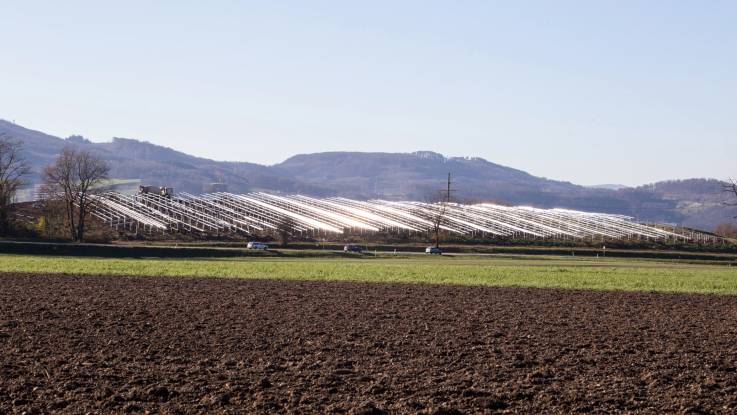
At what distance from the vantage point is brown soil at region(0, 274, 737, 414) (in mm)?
A: 17141

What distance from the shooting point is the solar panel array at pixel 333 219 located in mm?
100088

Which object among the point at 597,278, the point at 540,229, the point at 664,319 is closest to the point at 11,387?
the point at 664,319

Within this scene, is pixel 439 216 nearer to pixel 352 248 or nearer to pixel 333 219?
pixel 352 248

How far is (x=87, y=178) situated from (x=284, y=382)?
250 feet

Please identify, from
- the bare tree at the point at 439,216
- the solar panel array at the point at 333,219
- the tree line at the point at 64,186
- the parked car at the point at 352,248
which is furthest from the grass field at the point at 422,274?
the solar panel array at the point at 333,219

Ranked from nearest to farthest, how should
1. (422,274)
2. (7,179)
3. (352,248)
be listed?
(422,274) < (352,248) < (7,179)

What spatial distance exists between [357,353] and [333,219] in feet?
304

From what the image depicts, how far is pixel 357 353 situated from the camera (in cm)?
2222

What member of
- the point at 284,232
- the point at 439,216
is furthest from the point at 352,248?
the point at 439,216

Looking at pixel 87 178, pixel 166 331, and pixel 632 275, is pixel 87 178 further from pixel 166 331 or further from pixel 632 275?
pixel 166 331

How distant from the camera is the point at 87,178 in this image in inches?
3509

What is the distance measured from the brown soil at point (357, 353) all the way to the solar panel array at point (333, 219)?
6306 centimetres

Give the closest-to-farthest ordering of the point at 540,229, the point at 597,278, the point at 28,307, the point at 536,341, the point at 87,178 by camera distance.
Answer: the point at 536,341, the point at 28,307, the point at 597,278, the point at 87,178, the point at 540,229

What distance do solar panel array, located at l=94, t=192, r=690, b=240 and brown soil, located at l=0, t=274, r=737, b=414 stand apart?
63.1m
